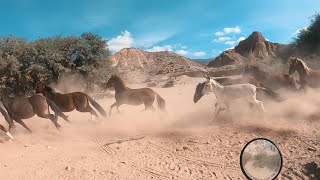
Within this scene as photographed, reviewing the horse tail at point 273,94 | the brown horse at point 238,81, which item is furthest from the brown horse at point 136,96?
the horse tail at point 273,94

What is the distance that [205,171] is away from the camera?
787 centimetres

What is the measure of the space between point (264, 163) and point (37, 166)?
6.69m

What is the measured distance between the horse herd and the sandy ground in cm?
52

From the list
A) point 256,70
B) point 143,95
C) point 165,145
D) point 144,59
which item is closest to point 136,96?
point 143,95

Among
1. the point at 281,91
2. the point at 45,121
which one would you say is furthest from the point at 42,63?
the point at 281,91

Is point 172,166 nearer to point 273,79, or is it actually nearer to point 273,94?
point 273,94

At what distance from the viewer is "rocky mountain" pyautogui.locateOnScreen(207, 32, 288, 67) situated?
3137 inches

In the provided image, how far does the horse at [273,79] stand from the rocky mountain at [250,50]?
6373cm

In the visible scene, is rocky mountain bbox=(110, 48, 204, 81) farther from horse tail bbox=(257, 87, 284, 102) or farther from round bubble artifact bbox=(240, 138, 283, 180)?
round bubble artifact bbox=(240, 138, 283, 180)

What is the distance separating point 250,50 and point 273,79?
230 ft

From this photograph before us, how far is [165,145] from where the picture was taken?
400 inches

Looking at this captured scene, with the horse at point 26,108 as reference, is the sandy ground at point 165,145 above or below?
below

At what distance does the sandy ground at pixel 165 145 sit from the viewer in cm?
796

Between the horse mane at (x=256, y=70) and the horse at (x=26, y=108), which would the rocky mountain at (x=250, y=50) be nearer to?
the horse mane at (x=256, y=70)
